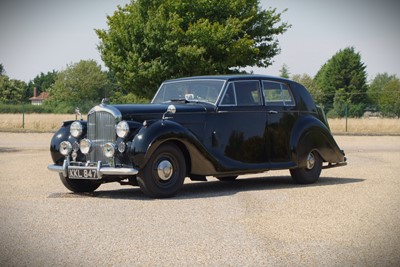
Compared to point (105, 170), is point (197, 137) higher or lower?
higher

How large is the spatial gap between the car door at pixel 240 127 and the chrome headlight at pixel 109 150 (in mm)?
1660

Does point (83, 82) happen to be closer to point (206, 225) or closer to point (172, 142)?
point (172, 142)

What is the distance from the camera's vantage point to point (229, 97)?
1107 cm

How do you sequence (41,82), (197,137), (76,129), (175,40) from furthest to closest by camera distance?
(41,82) < (175,40) < (76,129) < (197,137)

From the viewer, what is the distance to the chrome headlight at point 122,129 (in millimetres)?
9703

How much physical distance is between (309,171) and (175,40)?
23.3 metres

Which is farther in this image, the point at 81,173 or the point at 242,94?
the point at 242,94

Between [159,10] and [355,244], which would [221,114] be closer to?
[355,244]

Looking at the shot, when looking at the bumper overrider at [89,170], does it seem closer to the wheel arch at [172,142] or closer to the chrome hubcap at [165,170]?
the wheel arch at [172,142]

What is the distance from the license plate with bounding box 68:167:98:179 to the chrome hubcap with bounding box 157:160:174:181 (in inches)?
35.0

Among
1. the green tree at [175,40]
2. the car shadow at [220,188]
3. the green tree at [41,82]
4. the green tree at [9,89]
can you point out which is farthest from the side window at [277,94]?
the green tree at [41,82]

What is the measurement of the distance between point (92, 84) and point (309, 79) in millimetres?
30137

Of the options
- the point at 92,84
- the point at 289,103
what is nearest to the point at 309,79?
the point at 92,84

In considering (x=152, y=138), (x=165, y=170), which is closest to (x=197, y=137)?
(x=165, y=170)
